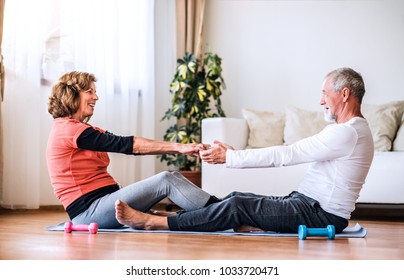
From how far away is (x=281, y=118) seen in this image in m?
4.96

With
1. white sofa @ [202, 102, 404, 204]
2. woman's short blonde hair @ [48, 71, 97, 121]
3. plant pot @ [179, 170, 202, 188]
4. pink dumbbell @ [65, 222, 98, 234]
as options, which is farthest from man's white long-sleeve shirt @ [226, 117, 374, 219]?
plant pot @ [179, 170, 202, 188]

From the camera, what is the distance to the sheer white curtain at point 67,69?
4492 mm

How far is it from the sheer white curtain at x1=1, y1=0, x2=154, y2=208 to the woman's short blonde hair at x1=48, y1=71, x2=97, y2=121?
154 centimetres

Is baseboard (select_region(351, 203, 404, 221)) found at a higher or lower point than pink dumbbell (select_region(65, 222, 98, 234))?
lower

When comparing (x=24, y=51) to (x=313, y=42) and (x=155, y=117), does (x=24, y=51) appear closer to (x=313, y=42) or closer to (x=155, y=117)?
(x=155, y=117)

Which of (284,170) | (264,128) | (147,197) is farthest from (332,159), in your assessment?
(264,128)

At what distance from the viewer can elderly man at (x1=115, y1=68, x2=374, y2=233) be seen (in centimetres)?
276

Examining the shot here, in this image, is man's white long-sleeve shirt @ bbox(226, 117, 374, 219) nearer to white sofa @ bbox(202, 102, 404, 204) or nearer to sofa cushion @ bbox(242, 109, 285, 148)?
white sofa @ bbox(202, 102, 404, 204)

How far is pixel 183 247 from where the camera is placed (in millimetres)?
2498

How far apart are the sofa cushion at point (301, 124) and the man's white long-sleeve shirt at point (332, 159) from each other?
6.04 ft

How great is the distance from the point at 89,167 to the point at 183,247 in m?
0.80

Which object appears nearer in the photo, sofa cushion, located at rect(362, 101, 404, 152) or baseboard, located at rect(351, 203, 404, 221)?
baseboard, located at rect(351, 203, 404, 221)

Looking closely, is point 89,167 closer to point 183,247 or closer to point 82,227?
point 82,227
